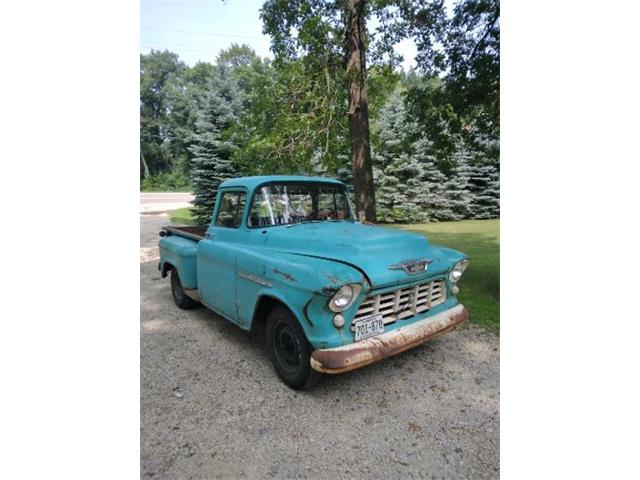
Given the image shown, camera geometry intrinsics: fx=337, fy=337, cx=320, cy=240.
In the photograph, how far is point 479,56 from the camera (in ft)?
12.7

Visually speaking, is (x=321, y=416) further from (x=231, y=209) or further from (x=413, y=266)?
(x=231, y=209)

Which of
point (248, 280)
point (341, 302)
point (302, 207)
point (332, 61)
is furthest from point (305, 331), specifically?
point (332, 61)

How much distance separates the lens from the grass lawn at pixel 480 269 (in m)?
4.28

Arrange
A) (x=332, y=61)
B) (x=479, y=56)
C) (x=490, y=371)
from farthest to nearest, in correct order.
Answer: (x=332, y=61) → (x=479, y=56) → (x=490, y=371)

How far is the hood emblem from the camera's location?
2633 mm

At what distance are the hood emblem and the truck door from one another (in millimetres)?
1525

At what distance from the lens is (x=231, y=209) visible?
367 centimetres

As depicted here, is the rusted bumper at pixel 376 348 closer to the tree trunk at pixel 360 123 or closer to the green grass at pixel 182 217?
the tree trunk at pixel 360 123

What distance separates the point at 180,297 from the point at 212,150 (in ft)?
26.7

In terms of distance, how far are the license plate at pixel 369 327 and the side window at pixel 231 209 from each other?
172 cm

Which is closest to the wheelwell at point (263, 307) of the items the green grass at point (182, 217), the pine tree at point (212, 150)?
the pine tree at point (212, 150)

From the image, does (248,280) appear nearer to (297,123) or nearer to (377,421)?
(377,421)
